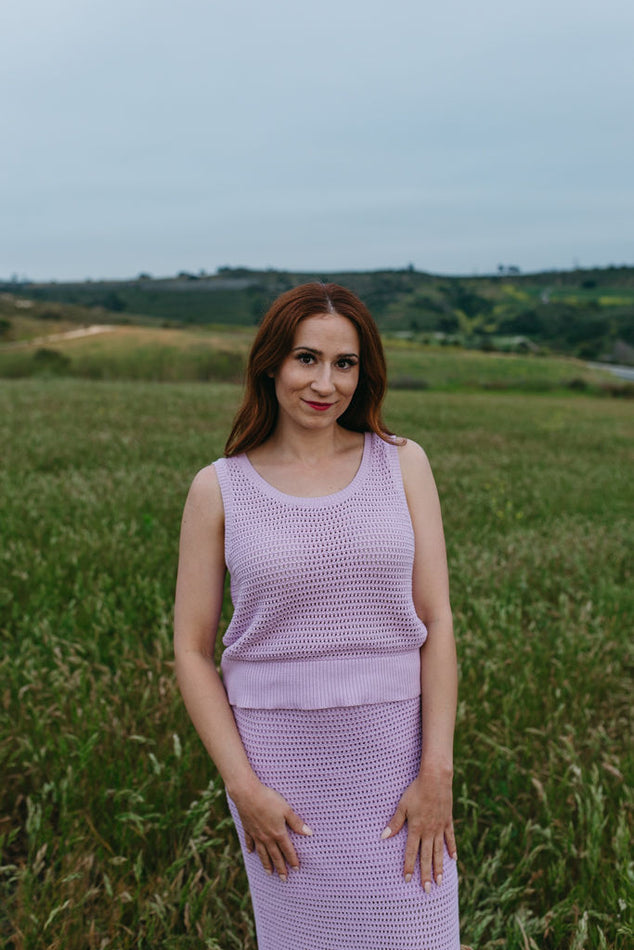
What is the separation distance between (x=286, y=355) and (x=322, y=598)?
75cm

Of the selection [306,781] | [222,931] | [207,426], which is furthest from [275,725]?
[207,426]

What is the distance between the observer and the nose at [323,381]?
6.91 ft

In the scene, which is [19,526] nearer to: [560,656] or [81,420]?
[560,656]

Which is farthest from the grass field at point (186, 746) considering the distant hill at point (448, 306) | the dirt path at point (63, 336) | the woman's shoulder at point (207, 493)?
the distant hill at point (448, 306)

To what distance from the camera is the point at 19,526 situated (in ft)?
21.5

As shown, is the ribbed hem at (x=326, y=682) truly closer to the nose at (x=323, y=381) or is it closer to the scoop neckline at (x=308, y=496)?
the scoop neckline at (x=308, y=496)

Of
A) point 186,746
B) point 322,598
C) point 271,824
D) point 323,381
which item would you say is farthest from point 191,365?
point 271,824

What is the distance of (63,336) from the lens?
6856 centimetres

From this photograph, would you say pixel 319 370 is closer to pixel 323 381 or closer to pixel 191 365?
pixel 323 381

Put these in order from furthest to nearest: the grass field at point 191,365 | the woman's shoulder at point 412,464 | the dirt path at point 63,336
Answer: the dirt path at point 63,336 → the grass field at point 191,365 → the woman's shoulder at point 412,464

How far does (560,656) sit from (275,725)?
2.96 metres

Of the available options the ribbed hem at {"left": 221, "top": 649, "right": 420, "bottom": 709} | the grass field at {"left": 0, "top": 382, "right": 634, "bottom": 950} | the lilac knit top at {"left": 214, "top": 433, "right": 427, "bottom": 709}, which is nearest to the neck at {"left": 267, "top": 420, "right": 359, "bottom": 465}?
the lilac knit top at {"left": 214, "top": 433, "right": 427, "bottom": 709}

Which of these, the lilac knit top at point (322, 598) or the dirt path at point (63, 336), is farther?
the dirt path at point (63, 336)

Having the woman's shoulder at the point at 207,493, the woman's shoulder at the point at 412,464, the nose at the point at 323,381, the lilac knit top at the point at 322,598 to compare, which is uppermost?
the nose at the point at 323,381
